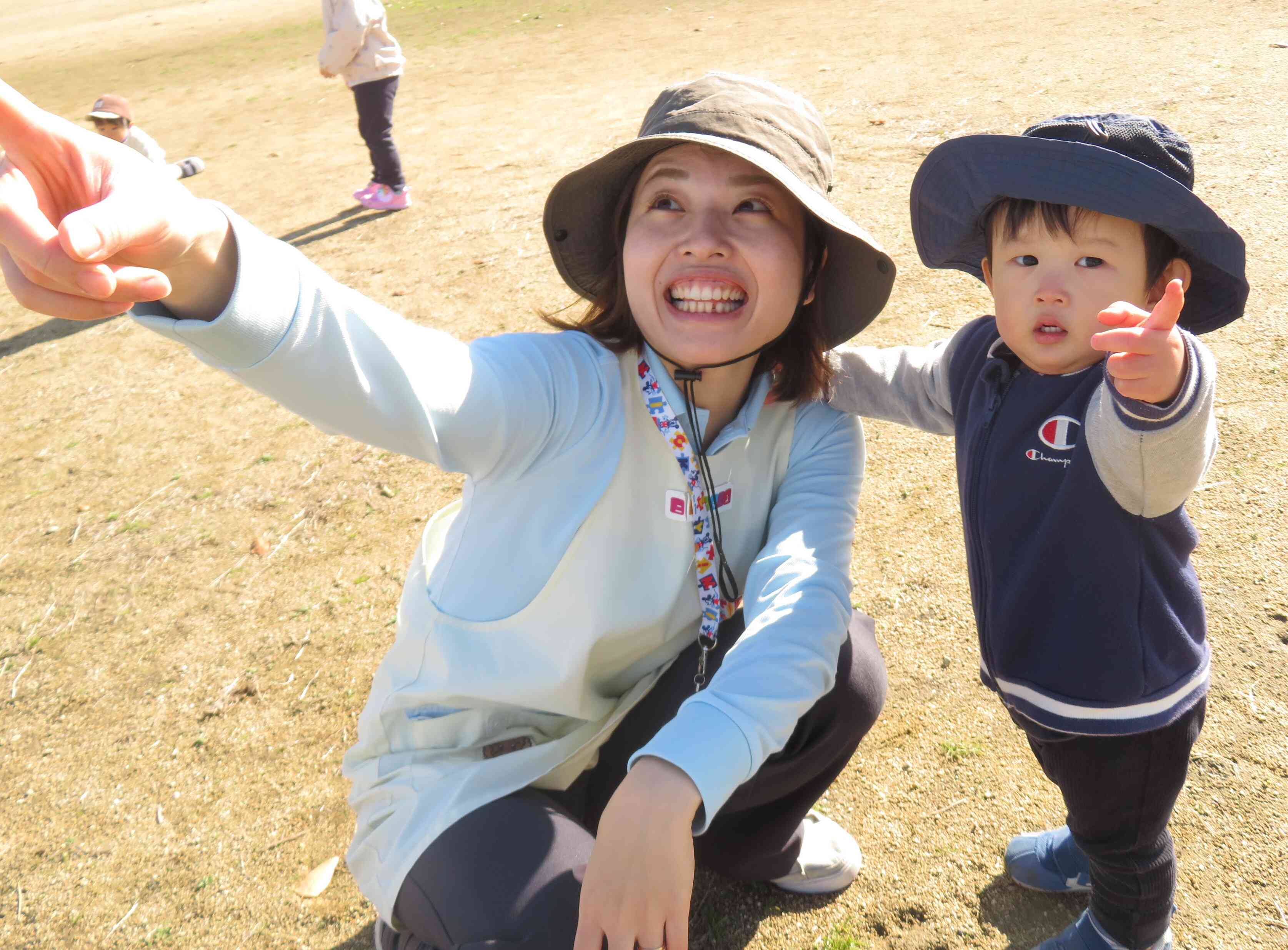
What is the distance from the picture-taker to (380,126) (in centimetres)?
651

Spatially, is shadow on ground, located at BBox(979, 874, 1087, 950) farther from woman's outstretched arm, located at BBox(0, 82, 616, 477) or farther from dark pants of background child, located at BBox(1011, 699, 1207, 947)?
woman's outstretched arm, located at BBox(0, 82, 616, 477)

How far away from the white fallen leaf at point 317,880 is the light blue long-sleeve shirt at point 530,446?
2.89 feet

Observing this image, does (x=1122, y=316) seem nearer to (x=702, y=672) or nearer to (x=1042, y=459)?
(x=1042, y=459)

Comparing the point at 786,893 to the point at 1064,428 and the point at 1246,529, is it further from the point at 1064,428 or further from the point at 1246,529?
the point at 1246,529

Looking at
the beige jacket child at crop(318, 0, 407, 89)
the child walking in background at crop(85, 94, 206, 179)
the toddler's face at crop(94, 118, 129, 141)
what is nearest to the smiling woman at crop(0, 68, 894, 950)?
the beige jacket child at crop(318, 0, 407, 89)

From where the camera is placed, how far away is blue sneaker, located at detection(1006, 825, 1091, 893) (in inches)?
82.9

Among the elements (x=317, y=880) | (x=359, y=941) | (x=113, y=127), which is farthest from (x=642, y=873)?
(x=113, y=127)

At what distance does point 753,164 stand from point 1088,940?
1.62m

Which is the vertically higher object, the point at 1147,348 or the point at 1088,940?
the point at 1147,348

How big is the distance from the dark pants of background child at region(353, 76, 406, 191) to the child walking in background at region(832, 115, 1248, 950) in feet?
17.2

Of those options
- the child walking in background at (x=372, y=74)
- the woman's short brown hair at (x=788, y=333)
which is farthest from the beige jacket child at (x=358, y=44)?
the woman's short brown hair at (x=788, y=333)

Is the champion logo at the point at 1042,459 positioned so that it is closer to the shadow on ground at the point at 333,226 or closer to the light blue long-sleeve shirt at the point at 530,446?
the light blue long-sleeve shirt at the point at 530,446

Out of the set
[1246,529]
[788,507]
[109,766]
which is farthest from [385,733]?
[1246,529]

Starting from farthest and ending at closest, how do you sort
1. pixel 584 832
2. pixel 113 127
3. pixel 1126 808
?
pixel 113 127
pixel 584 832
pixel 1126 808
